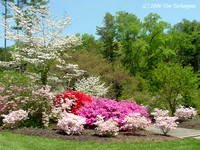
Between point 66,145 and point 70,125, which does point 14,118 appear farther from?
point 66,145

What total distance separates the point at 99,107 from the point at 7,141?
410 cm

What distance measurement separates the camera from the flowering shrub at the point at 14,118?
22.0 ft

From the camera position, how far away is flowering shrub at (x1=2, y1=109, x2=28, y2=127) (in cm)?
672

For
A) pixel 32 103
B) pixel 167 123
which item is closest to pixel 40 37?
pixel 32 103

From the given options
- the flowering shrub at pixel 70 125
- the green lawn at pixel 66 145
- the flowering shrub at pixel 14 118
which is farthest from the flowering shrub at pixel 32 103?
the green lawn at pixel 66 145

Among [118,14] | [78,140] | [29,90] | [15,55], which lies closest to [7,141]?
[78,140]

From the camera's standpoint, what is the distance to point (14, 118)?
267 inches

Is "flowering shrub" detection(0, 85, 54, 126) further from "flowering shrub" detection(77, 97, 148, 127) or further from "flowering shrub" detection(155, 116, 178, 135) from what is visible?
"flowering shrub" detection(155, 116, 178, 135)

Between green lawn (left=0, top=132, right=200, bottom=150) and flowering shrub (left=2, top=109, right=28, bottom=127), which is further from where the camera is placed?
Result: flowering shrub (left=2, top=109, right=28, bottom=127)

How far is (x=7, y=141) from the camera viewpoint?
5047 mm

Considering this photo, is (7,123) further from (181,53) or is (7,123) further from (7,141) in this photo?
(181,53)

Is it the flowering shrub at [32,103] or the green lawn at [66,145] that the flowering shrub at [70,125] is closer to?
the green lawn at [66,145]

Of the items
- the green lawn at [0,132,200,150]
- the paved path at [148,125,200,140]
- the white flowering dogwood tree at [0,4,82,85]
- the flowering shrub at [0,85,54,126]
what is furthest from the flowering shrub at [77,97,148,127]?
the white flowering dogwood tree at [0,4,82,85]

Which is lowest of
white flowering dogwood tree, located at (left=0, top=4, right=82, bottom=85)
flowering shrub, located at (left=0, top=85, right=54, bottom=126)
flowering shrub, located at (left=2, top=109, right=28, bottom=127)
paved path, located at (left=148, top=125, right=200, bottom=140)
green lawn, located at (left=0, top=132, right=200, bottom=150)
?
paved path, located at (left=148, top=125, right=200, bottom=140)
